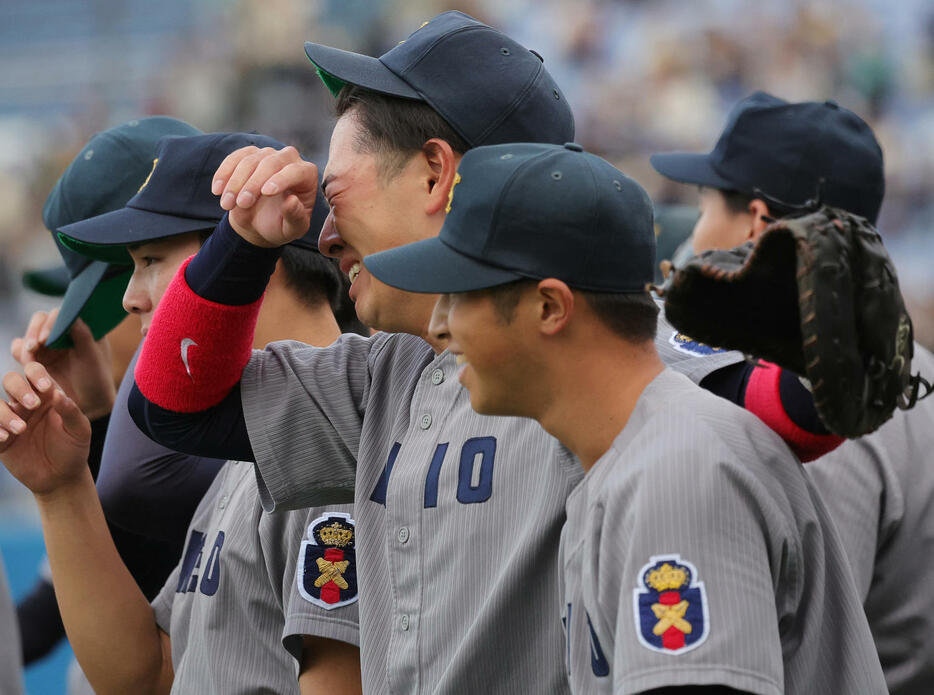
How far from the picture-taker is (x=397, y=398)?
81.2 inches

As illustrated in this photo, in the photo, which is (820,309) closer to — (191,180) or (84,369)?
(191,180)

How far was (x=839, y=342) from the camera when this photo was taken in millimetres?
1378

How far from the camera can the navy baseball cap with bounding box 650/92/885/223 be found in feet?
8.98

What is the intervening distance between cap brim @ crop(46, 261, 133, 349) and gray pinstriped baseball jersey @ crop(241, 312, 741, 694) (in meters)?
0.94

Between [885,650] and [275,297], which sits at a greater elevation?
[275,297]

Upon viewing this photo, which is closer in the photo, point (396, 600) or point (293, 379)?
point (396, 600)

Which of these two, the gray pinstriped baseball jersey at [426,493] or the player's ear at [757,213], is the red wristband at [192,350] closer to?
the gray pinstriped baseball jersey at [426,493]

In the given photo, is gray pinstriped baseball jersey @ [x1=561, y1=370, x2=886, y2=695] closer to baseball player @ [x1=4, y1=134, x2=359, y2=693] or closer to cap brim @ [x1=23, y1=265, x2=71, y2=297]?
baseball player @ [x1=4, y1=134, x2=359, y2=693]

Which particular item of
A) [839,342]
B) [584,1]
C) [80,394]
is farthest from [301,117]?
[839,342]

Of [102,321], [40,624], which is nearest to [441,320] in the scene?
[102,321]

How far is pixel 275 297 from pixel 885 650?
4.54 ft

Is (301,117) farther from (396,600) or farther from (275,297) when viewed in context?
(396,600)

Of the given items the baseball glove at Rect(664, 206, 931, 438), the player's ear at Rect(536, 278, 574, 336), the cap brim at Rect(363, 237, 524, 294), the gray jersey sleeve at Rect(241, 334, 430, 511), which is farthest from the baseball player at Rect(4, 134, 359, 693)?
the baseball glove at Rect(664, 206, 931, 438)

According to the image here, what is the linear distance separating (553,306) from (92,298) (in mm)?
1770
